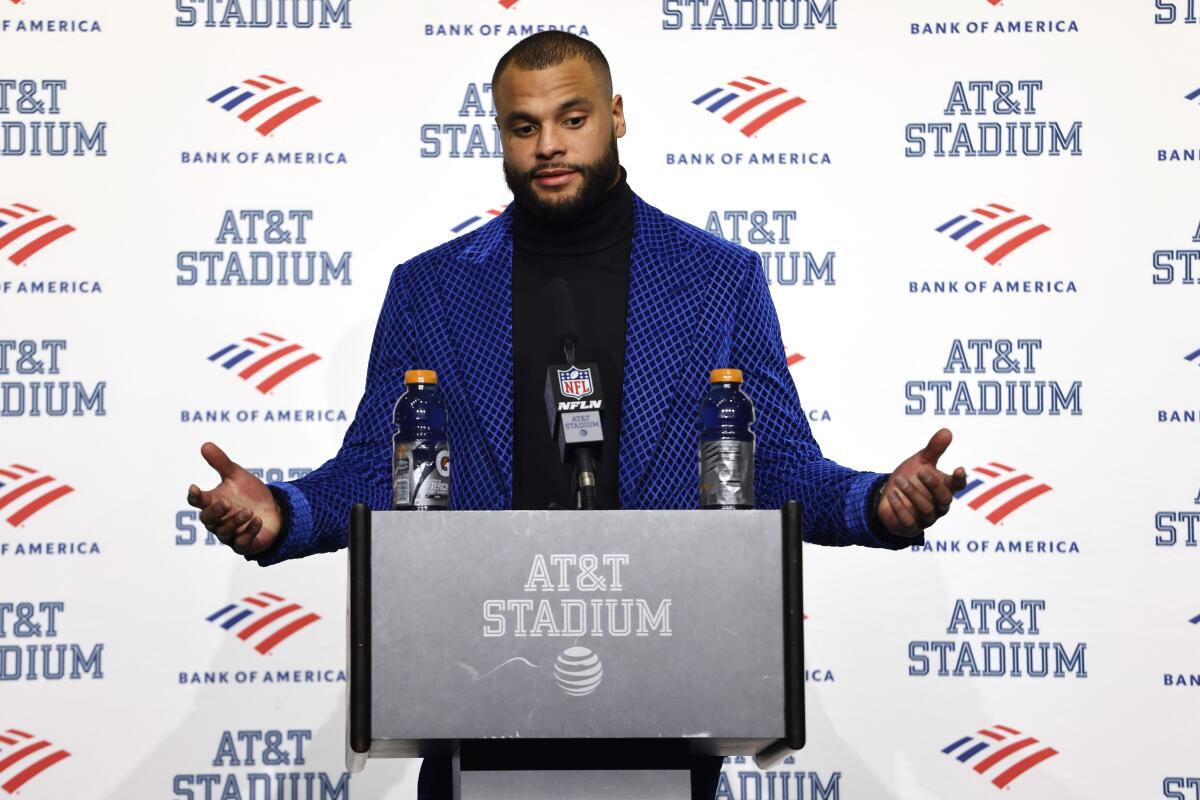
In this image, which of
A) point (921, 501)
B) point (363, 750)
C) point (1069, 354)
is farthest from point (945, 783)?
point (363, 750)

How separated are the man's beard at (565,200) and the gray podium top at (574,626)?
3.25 feet

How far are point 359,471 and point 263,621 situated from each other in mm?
1682

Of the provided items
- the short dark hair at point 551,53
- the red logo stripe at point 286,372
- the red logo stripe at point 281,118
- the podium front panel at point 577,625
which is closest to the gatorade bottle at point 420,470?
the podium front panel at point 577,625

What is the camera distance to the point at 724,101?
13.4 feet

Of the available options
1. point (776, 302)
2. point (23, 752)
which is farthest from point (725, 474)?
point (23, 752)

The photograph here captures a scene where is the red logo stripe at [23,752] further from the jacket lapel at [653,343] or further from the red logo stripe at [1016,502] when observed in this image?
the red logo stripe at [1016,502]

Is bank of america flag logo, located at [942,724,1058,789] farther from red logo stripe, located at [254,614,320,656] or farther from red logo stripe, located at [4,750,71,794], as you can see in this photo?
red logo stripe, located at [4,750,71,794]

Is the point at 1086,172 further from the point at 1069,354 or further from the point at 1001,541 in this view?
the point at 1001,541

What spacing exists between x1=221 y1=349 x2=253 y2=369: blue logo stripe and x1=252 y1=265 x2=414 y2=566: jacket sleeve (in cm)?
146

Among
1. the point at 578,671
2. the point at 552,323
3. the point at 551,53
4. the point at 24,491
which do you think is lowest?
the point at 578,671

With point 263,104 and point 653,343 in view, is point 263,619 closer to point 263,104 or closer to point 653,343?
point 263,104

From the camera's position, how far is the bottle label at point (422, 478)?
6.40 feet

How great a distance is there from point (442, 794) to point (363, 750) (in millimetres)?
595

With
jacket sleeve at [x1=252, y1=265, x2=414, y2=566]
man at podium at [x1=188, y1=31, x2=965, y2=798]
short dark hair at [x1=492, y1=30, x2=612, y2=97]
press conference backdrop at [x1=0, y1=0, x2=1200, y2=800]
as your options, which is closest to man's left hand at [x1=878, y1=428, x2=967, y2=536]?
man at podium at [x1=188, y1=31, x2=965, y2=798]
